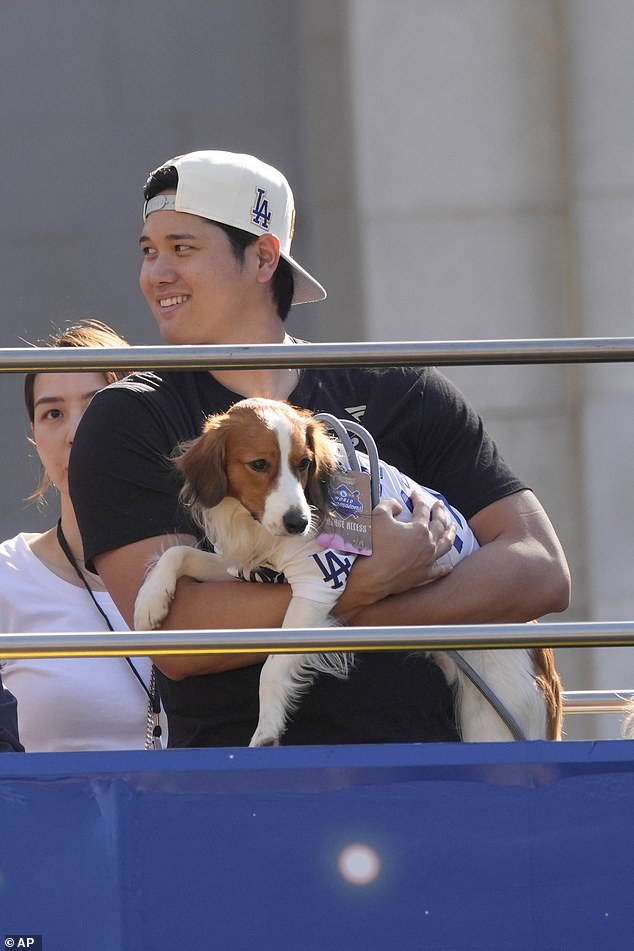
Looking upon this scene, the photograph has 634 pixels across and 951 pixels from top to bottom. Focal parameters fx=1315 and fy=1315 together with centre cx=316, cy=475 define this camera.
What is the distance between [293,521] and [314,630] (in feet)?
1.16

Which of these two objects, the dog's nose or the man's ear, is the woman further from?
the dog's nose

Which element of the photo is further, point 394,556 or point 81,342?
point 81,342

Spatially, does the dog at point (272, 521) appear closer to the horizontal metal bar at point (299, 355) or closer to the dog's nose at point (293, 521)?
the dog's nose at point (293, 521)

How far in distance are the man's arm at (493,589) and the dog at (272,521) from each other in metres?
0.05

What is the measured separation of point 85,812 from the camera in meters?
2.14

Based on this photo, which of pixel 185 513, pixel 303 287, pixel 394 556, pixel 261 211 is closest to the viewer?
pixel 394 556

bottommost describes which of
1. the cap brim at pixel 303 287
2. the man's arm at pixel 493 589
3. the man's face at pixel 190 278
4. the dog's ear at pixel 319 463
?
the man's arm at pixel 493 589

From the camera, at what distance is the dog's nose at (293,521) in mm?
2402

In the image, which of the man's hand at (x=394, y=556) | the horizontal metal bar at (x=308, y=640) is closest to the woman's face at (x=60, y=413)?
A: the man's hand at (x=394, y=556)

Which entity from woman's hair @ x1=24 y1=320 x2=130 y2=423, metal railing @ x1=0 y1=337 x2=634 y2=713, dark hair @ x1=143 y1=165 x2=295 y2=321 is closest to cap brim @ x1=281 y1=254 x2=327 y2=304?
dark hair @ x1=143 y1=165 x2=295 y2=321

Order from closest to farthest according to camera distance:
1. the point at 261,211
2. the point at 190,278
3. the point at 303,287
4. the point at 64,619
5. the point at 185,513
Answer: the point at 185,513 < the point at 190,278 < the point at 261,211 < the point at 303,287 < the point at 64,619

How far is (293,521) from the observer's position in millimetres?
2404

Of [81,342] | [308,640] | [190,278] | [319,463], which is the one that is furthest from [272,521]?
[81,342]

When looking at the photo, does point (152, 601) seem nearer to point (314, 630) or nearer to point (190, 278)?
point (314, 630)
